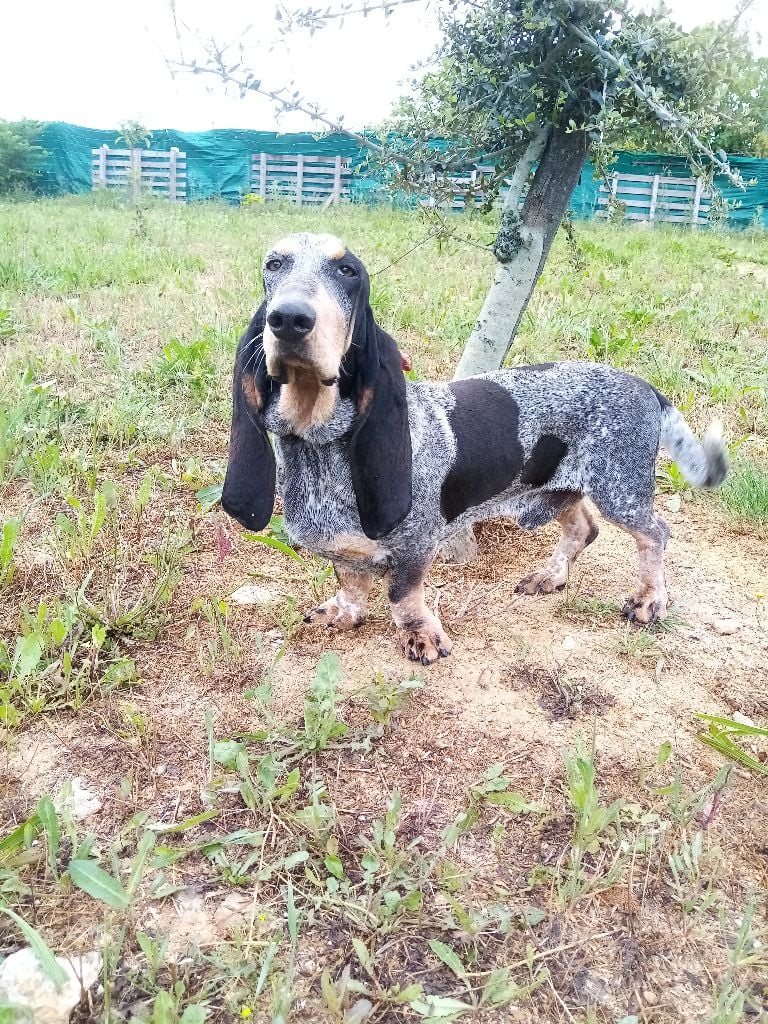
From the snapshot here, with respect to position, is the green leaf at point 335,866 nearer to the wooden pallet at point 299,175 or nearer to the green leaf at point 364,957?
the green leaf at point 364,957

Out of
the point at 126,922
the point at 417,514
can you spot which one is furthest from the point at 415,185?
the point at 126,922

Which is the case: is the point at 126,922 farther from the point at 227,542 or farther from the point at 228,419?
the point at 228,419

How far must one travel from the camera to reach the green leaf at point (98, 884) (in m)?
1.75

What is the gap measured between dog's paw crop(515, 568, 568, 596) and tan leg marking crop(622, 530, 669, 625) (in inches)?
13.5

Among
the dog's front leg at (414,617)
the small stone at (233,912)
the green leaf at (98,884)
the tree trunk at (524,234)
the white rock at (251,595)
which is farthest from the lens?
the tree trunk at (524,234)

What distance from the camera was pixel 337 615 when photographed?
3219 mm

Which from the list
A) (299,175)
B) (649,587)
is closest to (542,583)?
(649,587)

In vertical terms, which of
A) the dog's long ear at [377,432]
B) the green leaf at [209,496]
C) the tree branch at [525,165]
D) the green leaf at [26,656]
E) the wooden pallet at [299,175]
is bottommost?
the green leaf at [26,656]

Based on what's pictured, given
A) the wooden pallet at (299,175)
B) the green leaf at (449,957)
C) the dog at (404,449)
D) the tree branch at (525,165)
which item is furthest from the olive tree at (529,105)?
the wooden pallet at (299,175)

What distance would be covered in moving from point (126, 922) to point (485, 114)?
357 cm

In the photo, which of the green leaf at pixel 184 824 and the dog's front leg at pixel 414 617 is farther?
the dog's front leg at pixel 414 617

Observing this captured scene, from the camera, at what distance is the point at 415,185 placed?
A: 3748 mm

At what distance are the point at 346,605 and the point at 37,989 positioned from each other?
71.7 inches

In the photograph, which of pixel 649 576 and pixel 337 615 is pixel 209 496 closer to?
pixel 337 615
